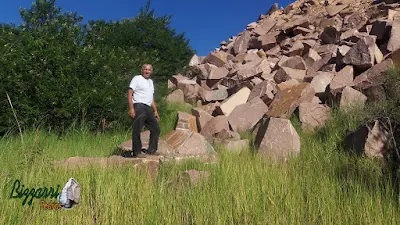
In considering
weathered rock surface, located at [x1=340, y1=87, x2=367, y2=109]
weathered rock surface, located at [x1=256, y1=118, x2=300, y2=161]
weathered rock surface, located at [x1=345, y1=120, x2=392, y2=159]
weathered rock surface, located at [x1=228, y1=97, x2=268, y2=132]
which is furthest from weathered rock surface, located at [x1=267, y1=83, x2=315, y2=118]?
weathered rock surface, located at [x1=345, y1=120, x2=392, y2=159]

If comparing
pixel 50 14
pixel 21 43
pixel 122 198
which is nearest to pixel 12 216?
pixel 122 198

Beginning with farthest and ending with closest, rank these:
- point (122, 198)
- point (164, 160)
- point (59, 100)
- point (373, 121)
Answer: point (59, 100)
point (164, 160)
point (373, 121)
point (122, 198)

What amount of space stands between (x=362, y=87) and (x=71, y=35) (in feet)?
26.7

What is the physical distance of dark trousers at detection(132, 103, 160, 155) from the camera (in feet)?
19.5

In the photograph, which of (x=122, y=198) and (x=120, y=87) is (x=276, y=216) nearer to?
(x=122, y=198)

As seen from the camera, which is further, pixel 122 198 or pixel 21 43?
pixel 21 43

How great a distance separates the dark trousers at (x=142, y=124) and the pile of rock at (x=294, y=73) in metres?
1.95

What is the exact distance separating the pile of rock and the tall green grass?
4.59 ft

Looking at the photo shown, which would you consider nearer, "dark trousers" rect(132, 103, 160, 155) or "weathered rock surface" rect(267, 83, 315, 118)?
"dark trousers" rect(132, 103, 160, 155)

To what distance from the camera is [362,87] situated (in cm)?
812

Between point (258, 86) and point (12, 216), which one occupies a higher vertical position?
point (258, 86)

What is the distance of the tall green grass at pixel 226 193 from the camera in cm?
324

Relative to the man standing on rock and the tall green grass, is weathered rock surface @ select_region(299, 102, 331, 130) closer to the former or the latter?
the tall green grass

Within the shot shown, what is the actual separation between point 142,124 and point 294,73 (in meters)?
7.25
